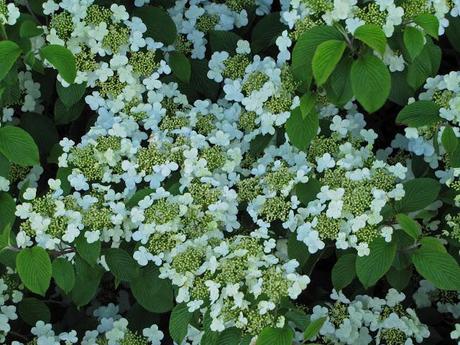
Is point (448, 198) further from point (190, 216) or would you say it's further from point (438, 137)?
point (190, 216)

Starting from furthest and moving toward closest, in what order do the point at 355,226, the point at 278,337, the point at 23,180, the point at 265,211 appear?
the point at 23,180 → the point at 265,211 → the point at 355,226 → the point at 278,337

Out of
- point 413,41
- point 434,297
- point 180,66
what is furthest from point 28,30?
point 434,297

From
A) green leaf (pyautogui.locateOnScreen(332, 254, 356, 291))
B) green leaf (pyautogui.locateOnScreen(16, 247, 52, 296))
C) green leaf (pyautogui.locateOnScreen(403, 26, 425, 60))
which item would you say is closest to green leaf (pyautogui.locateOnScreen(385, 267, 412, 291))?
green leaf (pyautogui.locateOnScreen(332, 254, 356, 291))

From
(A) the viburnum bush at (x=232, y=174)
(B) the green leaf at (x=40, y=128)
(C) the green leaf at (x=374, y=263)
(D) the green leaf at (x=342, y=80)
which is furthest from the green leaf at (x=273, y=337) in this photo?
(B) the green leaf at (x=40, y=128)

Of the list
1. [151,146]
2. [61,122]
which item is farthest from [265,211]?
[61,122]

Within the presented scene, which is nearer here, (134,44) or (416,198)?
(416,198)

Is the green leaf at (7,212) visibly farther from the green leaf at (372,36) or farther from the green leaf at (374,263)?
the green leaf at (372,36)

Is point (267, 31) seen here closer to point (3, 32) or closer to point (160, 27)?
point (160, 27)

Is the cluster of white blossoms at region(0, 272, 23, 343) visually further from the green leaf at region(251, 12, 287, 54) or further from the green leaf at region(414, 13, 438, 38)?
the green leaf at region(414, 13, 438, 38)
